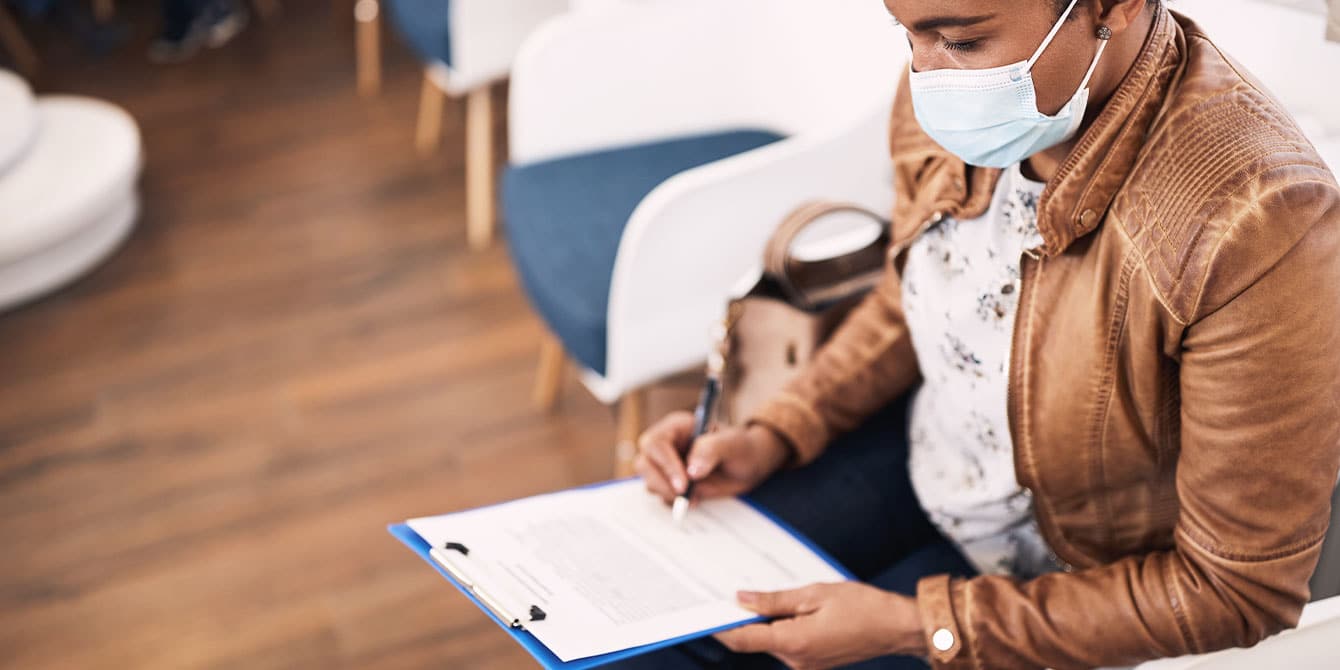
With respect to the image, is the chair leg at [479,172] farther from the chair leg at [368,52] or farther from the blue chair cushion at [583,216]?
the chair leg at [368,52]

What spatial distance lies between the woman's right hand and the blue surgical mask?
413mm

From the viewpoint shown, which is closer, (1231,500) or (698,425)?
(1231,500)

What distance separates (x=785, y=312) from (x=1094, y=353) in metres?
0.49

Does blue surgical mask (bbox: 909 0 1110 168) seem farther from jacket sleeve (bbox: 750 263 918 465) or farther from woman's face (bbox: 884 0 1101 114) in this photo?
jacket sleeve (bbox: 750 263 918 465)

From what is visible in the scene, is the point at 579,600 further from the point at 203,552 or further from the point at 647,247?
the point at 203,552

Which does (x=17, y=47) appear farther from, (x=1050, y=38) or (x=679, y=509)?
(x=1050, y=38)

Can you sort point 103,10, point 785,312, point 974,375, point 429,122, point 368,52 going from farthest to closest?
1. point 103,10
2. point 368,52
3. point 429,122
4. point 785,312
5. point 974,375

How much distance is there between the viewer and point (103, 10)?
366 centimetres

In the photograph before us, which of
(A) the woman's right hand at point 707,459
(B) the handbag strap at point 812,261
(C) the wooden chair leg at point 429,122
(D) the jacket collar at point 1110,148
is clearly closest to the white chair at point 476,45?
(C) the wooden chair leg at point 429,122

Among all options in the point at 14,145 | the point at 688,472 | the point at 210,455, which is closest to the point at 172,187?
the point at 14,145

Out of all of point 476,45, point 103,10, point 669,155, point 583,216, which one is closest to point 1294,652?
point 583,216

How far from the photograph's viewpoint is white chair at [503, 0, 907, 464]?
167 cm

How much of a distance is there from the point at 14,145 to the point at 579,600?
2.05 m

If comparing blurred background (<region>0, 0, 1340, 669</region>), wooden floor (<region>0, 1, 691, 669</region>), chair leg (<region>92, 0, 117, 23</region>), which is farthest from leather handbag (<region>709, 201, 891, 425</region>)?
chair leg (<region>92, 0, 117, 23</region>)
